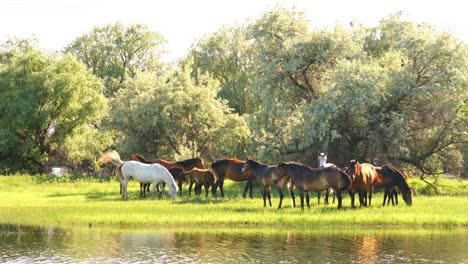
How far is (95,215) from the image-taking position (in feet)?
92.1

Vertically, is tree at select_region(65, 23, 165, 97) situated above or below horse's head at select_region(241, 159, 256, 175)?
above

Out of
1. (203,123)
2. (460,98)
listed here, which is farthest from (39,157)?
(460,98)

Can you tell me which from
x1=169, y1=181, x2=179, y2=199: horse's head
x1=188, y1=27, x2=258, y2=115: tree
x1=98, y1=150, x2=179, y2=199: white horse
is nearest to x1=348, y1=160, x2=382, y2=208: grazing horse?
x1=169, y1=181, x2=179, y2=199: horse's head

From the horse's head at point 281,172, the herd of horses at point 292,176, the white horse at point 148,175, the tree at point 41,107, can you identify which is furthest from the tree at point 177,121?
the horse's head at point 281,172

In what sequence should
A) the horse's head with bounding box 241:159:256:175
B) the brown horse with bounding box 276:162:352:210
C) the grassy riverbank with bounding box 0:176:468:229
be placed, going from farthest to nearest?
the horse's head with bounding box 241:159:256:175, the brown horse with bounding box 276:162:352:210, the grassy riverbank with bounding box 0:176:468:229

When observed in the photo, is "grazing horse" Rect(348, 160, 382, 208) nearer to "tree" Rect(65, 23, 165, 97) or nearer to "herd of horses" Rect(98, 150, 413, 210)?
"herd of horses" Rect(98, 150, 413, 210)

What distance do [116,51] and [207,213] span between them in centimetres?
6281

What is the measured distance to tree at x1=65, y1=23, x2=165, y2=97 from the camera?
87.1m

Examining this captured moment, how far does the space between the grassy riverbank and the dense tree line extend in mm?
6887

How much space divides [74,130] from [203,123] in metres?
12.0

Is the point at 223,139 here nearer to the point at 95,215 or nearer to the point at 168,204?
the point at 168,204

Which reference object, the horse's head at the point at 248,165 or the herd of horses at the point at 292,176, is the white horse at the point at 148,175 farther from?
the horse's head at the point at 248,165

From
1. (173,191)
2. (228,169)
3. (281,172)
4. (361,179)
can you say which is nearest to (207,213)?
(281,172)

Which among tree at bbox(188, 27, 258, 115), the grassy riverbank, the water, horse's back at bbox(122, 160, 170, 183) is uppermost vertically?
tree at bbox(188, 27, 258, 115)
